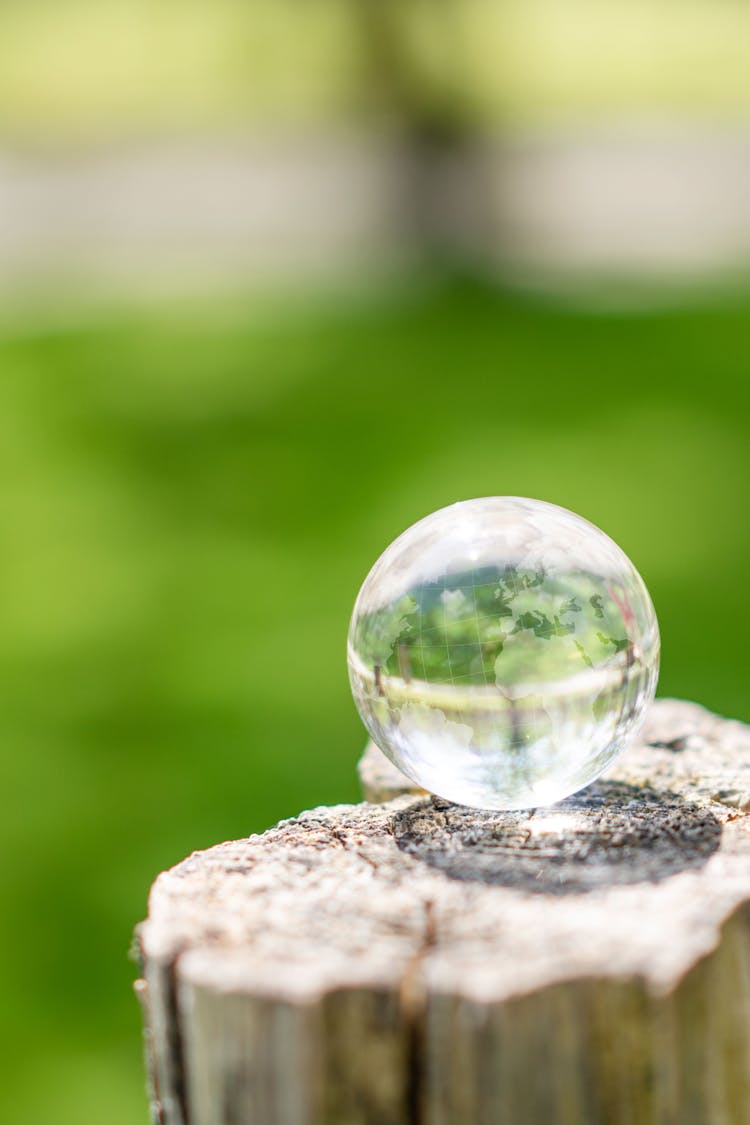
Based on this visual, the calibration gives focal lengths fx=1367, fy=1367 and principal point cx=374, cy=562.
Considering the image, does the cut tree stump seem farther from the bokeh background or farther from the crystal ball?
the bokeh background

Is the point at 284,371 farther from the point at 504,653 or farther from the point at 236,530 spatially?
the point at 504,653

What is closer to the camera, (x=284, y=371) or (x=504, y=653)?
(x=504, y=653)

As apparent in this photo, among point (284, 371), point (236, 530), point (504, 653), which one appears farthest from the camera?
point (284, 371)

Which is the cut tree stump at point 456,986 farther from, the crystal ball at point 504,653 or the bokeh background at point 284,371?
the bokeh background at point 284,371

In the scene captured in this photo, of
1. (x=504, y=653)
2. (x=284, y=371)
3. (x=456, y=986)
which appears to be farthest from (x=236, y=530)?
(x=456, y=986)

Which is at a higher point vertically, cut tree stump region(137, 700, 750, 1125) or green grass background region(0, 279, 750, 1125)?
cut tree stump region(137, 700, 750, 1125)

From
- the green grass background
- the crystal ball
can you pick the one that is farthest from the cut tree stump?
the green grass background

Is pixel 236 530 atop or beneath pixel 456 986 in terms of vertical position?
beneath
